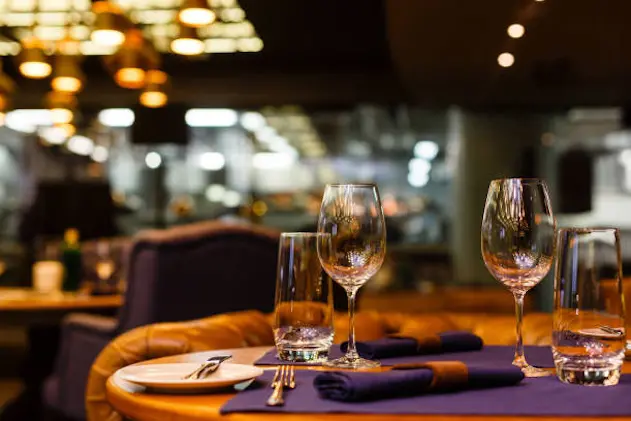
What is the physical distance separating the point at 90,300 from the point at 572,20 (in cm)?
385

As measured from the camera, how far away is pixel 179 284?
11.1ft

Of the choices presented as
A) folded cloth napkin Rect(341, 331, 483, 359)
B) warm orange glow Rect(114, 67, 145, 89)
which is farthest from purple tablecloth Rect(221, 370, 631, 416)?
warm orange glow Rect(114, 67, 145, 89)

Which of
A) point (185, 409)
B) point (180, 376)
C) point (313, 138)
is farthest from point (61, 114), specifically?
point (185, 409)

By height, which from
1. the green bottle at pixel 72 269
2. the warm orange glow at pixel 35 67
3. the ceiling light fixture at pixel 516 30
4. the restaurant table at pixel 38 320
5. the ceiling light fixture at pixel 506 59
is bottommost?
the restaurant table at pixel 38 320

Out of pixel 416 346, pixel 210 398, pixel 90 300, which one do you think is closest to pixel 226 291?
pixel 90 300

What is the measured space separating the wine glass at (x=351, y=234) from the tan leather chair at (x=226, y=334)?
2.07 feet

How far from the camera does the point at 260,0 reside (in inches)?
257

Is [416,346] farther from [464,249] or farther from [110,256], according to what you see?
[464,249]

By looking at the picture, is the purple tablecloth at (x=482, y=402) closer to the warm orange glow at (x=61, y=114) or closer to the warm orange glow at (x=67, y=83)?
the warm orange glow at (x=67, y=83)

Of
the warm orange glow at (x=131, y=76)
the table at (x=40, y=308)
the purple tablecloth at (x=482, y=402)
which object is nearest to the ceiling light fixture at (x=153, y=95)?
the warm orange glow at (x=131, y=76)

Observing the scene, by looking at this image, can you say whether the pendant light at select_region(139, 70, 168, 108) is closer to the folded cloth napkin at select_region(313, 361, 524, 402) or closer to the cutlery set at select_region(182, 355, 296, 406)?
the cutlery set at select_region(182, 355, 296, 406)

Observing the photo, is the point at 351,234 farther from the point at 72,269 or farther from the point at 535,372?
the point at 72,269

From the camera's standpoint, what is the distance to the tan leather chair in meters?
1.83

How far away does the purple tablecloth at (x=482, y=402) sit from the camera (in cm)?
95
